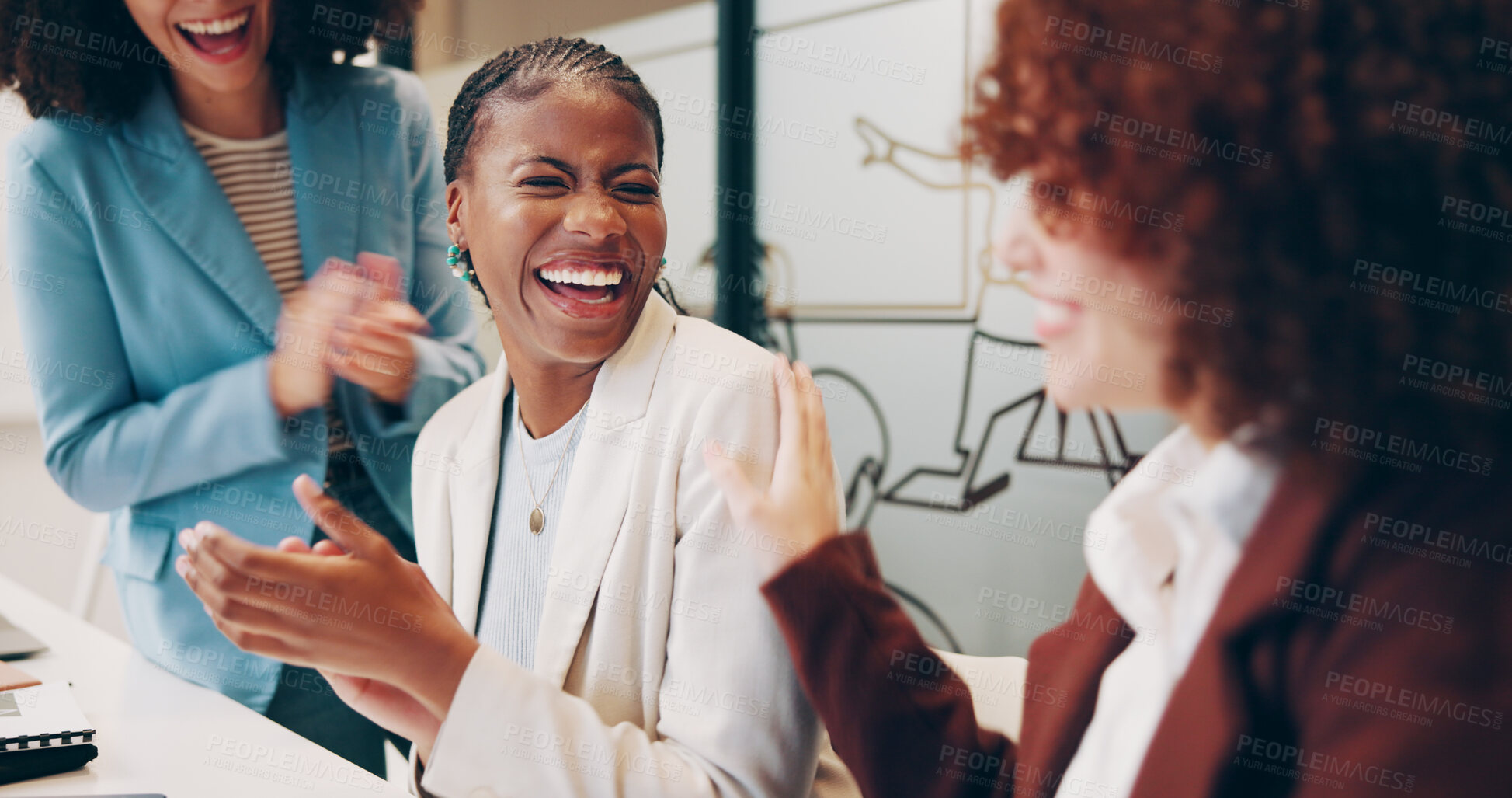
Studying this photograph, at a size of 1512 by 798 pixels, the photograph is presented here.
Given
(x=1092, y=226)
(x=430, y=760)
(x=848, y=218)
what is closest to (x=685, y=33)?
(x=848, y=218)

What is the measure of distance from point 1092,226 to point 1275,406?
152 mm

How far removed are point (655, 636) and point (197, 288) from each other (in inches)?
34.5

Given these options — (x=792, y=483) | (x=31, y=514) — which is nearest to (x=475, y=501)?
(x=792, y=483)

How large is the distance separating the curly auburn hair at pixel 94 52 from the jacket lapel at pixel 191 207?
4 centimetres

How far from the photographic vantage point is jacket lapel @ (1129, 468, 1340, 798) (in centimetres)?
57

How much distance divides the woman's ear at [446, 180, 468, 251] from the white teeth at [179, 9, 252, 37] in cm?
49

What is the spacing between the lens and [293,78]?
1.40 metres

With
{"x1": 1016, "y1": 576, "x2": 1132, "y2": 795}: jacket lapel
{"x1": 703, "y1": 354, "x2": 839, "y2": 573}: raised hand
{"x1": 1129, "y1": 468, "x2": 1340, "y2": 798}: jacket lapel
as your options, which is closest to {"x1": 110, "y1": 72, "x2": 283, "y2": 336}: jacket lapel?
{"x1": 703, "y1": 354, "x2": 839, "y2": 573}: raised hand

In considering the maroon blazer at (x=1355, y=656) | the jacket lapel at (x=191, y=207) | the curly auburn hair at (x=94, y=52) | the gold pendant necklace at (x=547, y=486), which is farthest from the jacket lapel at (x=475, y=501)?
the maroon blazer at (x=1355, y=656)

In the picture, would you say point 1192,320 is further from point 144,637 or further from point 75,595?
point 75,595

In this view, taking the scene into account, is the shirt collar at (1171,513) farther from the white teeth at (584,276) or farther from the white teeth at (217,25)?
the white teeth at (217,25)

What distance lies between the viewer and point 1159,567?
0.69 m

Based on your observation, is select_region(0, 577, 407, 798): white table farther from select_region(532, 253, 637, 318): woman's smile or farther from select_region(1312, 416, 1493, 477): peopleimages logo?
select_region(1312, 416, 1493, 477): peopleimages logo

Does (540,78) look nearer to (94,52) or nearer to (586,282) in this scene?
(586,282)
